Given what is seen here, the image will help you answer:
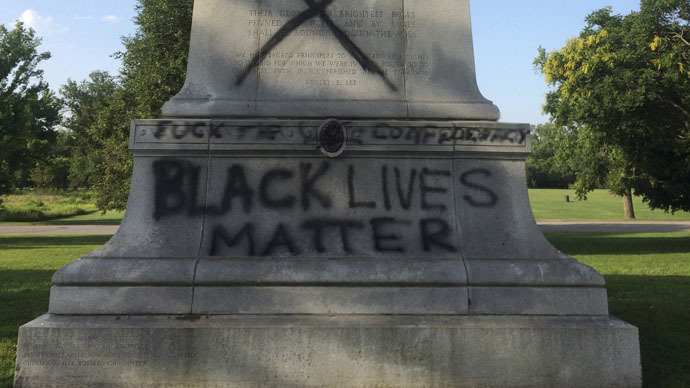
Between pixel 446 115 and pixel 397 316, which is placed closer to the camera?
pixel 397 316

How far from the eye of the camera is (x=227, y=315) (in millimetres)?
4234

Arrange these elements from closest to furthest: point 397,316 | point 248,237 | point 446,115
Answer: point 397,316
point 248,237
point 446,115

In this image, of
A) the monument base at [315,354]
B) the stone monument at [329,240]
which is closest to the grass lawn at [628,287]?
the monument base at [315,354]

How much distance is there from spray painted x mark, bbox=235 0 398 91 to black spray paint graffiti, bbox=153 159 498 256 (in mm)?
1055

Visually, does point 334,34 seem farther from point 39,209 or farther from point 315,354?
point 39,209

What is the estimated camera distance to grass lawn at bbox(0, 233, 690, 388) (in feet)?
16.9

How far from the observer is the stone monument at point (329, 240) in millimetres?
4062

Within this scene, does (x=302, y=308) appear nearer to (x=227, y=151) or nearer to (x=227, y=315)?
(x=227, y=315)

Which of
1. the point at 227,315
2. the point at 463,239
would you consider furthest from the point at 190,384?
the point at 463,239

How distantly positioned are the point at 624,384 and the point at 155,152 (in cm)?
446

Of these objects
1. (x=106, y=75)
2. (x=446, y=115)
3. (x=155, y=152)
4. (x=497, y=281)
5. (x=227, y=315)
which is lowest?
(x=227, y=315)

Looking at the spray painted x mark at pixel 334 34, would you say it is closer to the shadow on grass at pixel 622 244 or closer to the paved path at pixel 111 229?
the shadow on grass at pixel 622 244

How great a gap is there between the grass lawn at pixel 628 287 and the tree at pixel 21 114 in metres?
3.42

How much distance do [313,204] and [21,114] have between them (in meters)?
22.0
